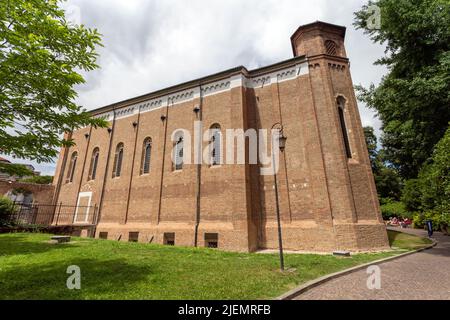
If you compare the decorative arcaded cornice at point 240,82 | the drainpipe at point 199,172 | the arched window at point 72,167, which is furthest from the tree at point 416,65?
the arched window at point 72,167

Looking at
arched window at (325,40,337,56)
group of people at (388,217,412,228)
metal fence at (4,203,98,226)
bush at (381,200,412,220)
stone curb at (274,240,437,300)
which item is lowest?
stone curb at (274,240,437,300)

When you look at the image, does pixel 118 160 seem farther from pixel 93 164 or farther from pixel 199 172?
pixel 199 172

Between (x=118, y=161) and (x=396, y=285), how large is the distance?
19.6 metres

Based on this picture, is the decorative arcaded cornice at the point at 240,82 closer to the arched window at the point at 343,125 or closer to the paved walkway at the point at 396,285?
the arched window at the point at 343,125

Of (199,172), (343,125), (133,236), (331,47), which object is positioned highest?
(331,47)

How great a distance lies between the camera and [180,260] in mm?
8438

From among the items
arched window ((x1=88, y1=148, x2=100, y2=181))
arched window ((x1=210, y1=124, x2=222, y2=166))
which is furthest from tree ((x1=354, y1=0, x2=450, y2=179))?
arched window ((x1=88, y1=148, x2=100, y2=181))

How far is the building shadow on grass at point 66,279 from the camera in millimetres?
4723

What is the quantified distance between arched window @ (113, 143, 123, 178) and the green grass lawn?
963 centimetres

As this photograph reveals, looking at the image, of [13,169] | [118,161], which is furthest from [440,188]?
[118,161]

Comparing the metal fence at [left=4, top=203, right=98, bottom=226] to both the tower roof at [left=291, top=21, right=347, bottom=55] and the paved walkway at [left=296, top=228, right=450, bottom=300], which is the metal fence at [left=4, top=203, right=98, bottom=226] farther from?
the tower roof at [left=291, top=21, right=347, bottom=55]

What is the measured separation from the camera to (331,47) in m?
15.3

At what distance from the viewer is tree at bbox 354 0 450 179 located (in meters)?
10.7

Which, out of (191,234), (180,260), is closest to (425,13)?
(180,260)
